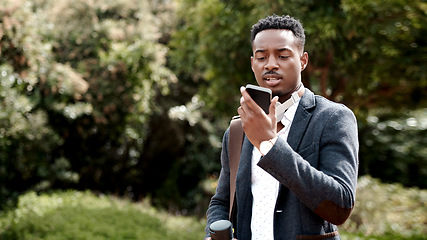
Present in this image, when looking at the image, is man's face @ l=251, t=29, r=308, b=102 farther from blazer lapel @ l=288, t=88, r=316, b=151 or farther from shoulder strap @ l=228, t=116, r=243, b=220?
shoulder strap @ l=228, t=116, r=243, b=220

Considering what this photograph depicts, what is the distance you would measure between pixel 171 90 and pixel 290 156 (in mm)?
10788

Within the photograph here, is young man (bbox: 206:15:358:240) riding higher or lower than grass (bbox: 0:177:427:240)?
lower

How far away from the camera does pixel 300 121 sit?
1.69 m

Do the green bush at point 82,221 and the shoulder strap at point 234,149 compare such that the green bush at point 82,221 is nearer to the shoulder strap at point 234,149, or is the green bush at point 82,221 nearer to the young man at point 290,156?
the shoulder strap at point 234,149

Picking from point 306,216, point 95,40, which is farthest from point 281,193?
point 95,40

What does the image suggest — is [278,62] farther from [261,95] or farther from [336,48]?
[336,48]

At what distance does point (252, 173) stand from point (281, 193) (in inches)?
7.8

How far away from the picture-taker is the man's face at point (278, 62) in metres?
1.73

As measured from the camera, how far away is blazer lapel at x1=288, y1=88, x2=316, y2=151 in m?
1.66

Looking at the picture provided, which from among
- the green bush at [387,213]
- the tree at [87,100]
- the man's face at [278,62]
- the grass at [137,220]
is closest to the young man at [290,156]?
the man's face at [278,62]

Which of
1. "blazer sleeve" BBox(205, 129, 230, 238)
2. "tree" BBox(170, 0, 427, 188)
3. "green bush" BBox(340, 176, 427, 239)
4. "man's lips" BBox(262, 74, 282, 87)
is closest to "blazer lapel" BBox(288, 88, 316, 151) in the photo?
"man's lips" BBox(262, 74, 282, 87)

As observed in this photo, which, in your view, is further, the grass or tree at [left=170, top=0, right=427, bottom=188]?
the grass

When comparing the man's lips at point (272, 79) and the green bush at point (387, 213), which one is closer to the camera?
the man's lips at point (272, 79)

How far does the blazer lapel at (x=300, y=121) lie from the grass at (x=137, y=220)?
16.3 ft
